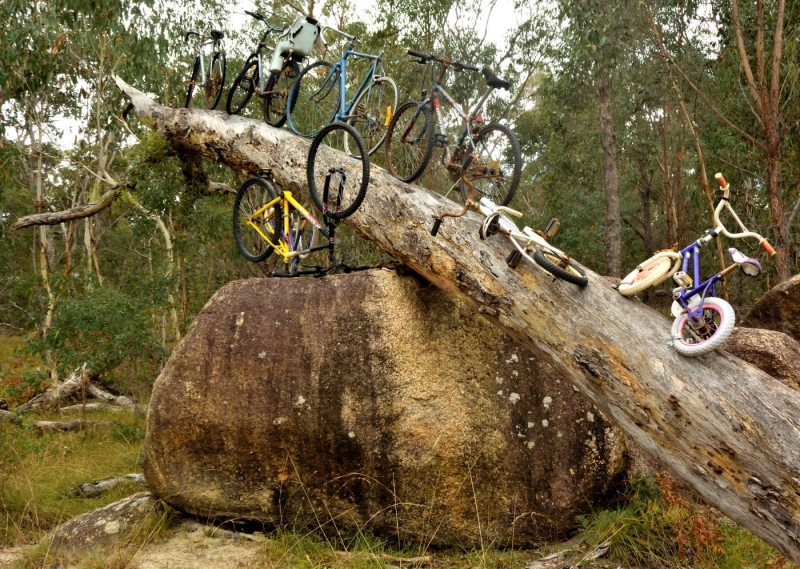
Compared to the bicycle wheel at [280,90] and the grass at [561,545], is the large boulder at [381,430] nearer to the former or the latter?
the grass at [561,545]

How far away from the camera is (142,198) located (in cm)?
894

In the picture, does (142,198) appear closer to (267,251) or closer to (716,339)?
(267,251)

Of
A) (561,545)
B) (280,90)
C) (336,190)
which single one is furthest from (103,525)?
(280,90)

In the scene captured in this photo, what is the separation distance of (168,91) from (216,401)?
1092 cm

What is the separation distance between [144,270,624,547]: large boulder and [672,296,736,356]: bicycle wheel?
1.48 meters

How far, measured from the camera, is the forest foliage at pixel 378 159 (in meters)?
9.02

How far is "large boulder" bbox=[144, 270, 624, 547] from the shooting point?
4.99 meters

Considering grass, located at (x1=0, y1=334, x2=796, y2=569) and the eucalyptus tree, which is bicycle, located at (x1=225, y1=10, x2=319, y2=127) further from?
the eucalyptus tree

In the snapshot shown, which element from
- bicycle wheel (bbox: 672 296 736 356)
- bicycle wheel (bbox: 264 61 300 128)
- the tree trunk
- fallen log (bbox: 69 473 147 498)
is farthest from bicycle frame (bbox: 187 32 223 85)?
the tree trunk

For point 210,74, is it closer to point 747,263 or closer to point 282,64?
point 282,64

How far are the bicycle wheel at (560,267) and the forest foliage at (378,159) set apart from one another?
5890mm

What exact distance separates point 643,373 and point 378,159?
30.3 feet

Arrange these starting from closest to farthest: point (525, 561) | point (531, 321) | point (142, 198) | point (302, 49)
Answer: point (531, 321) → point (525, 561) → point (302, 49) → point (142, 198)

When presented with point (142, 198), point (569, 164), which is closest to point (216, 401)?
point (142, 198)
